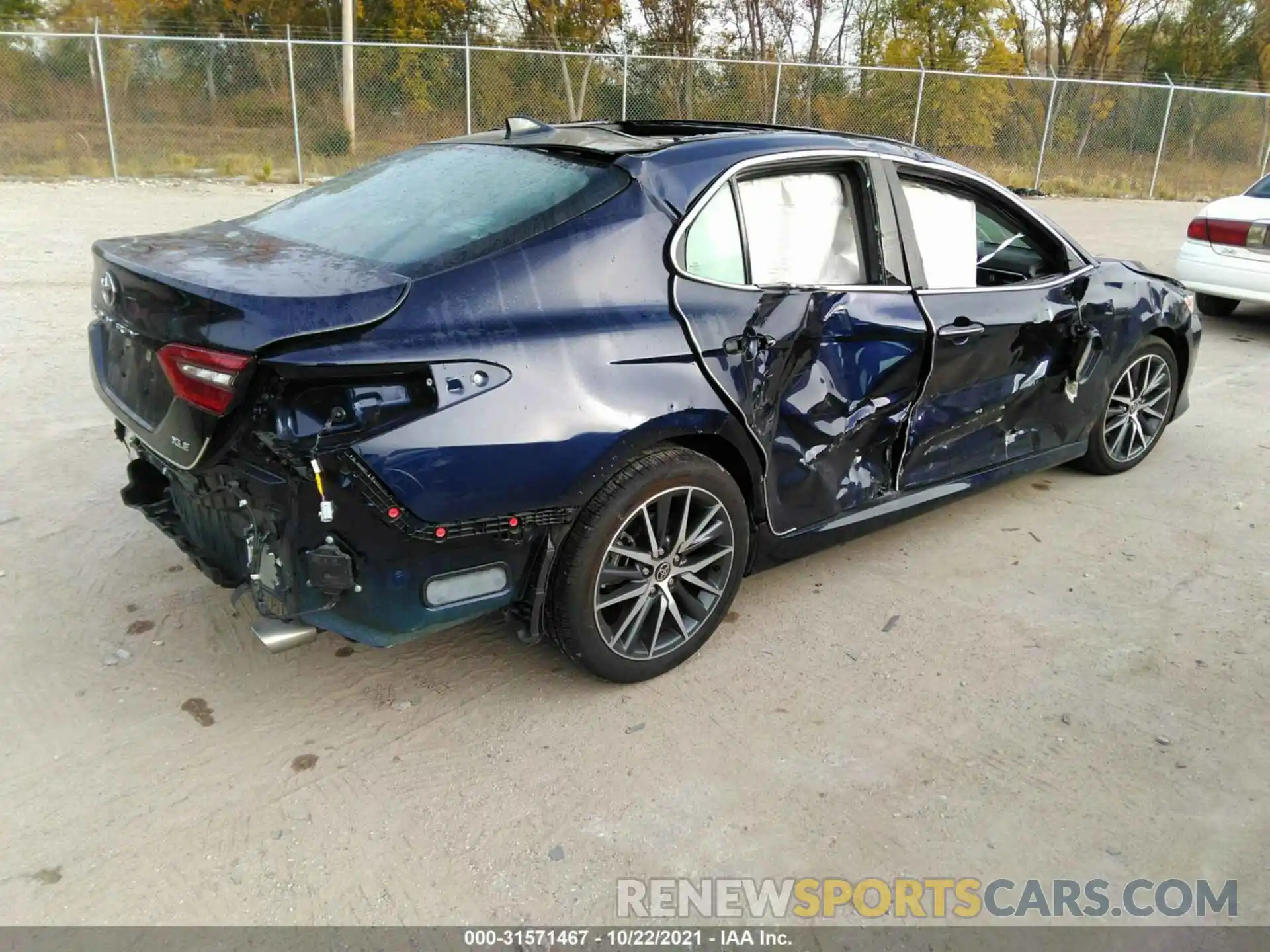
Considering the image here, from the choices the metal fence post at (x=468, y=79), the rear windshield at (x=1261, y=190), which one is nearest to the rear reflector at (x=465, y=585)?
the rear windshield at (x=1261, y=190)

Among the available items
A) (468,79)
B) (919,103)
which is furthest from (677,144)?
(919,103)

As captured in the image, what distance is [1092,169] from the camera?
20594mm

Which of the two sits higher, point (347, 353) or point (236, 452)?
point (347, 353)

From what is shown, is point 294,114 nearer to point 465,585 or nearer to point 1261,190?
point 1261,190

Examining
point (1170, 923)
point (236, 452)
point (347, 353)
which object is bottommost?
point (1170, 923)

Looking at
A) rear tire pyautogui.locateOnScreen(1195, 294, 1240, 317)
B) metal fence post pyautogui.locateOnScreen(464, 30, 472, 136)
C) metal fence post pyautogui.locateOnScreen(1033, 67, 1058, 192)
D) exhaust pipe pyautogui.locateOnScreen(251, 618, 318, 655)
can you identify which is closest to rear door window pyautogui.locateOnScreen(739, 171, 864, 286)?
exhaust pipe pyautogui.locateOnScreen(251, 618, 318, 655)

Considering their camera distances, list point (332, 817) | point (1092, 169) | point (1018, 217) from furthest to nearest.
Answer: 1. point (1092, 169)
2. point (1018, 217)
3. point (332, 817)

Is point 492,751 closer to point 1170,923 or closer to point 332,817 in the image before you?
point 332,817

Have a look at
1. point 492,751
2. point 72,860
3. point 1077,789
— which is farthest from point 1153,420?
point 72,860

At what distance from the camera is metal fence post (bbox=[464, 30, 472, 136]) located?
640 inches

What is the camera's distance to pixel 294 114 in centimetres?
1538

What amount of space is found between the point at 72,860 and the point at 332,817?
2.02 ft

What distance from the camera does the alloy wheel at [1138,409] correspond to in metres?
4.90

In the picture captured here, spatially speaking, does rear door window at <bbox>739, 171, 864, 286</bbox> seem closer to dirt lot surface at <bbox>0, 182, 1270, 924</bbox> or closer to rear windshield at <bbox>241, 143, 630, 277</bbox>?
rear windshield at <bbox>241, 143, 630, 277</bbox>
